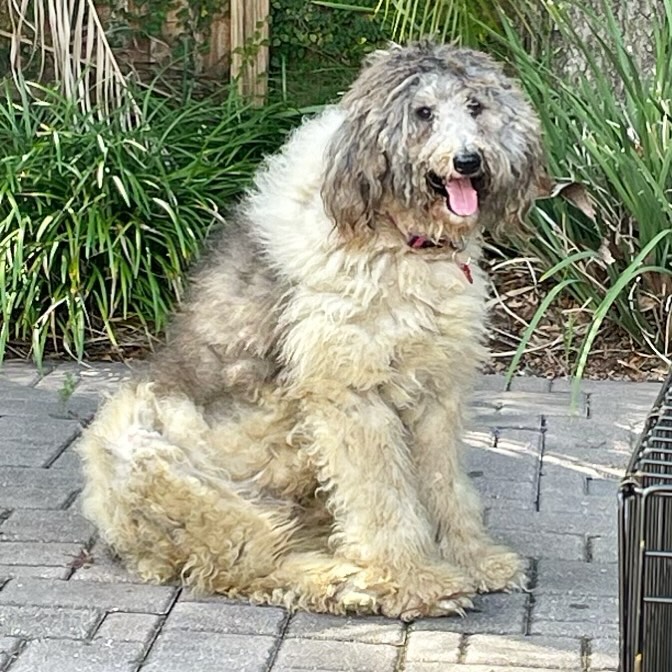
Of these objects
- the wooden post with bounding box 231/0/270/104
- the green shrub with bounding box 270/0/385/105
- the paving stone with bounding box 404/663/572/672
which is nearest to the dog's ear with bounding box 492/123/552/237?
the paving stone with bounding box 404/663/572/672

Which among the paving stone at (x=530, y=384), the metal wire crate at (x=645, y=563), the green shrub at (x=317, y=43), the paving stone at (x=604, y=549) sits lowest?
the paving stone at (x=530, y=384)

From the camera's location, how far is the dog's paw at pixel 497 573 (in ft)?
13.5

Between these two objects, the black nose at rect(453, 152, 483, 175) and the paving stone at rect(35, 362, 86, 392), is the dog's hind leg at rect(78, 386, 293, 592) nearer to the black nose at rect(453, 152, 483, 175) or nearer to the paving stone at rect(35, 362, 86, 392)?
the black nose at rect(453, 152, 483, 175)

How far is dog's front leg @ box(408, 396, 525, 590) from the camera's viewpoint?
4.07m

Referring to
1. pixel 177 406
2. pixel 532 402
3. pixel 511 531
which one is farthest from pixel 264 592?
pixel 532 402

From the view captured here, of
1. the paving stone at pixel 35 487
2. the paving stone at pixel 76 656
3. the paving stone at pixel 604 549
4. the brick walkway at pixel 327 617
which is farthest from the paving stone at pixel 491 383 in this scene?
the paving stone at pixel 76 656

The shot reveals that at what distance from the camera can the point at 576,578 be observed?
422 cm

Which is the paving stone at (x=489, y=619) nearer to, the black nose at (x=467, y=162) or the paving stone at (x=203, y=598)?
the paving stone at (x=203, y=598)

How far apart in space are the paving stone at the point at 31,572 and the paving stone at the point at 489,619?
110 centimetres

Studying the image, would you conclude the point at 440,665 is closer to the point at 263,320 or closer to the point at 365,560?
the point at 365,560

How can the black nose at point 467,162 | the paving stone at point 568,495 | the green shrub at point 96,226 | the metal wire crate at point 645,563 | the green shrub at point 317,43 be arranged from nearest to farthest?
the metal wire crate at point 645,563, the black nose at point 467,162, the paving stone at point 568,495, the green shrub at point 96,226, the green shrub at point 317,43

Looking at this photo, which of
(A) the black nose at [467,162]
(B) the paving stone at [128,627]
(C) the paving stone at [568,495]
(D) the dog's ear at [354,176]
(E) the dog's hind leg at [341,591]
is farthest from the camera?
(C) the paving stone at [568,495]

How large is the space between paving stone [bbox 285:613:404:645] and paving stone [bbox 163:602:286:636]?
0.06 meters

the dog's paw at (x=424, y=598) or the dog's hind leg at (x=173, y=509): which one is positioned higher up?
the dog's hind leg at (x=173, y=509)
